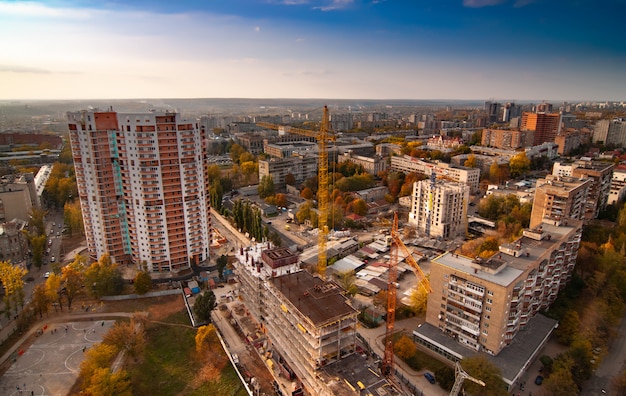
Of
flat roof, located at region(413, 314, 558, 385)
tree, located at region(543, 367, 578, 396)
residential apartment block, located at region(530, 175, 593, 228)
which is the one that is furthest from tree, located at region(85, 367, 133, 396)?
residential apartment block, located at region(530, 175, 593, 228)

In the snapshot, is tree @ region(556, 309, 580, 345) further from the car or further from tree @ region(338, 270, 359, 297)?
tree @ region(338, 270, 359, 297)

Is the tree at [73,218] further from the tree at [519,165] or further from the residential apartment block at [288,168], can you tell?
the tree at [519,165]

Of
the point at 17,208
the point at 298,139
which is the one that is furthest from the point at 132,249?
the point at 298,139

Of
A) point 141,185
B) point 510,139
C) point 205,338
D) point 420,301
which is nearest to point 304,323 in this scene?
point 205,338

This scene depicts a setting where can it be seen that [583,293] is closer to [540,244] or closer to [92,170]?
[540,244]

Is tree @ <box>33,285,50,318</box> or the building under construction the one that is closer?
the building under construction

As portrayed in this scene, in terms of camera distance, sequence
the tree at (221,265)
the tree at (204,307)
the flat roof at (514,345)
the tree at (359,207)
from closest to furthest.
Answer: the flat roof at (514,345) → the tree at (204,307) → the tree at (221,265) → the tree at (359,207)

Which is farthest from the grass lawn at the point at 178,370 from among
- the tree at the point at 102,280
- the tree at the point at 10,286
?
the tree at the point at 10,286
